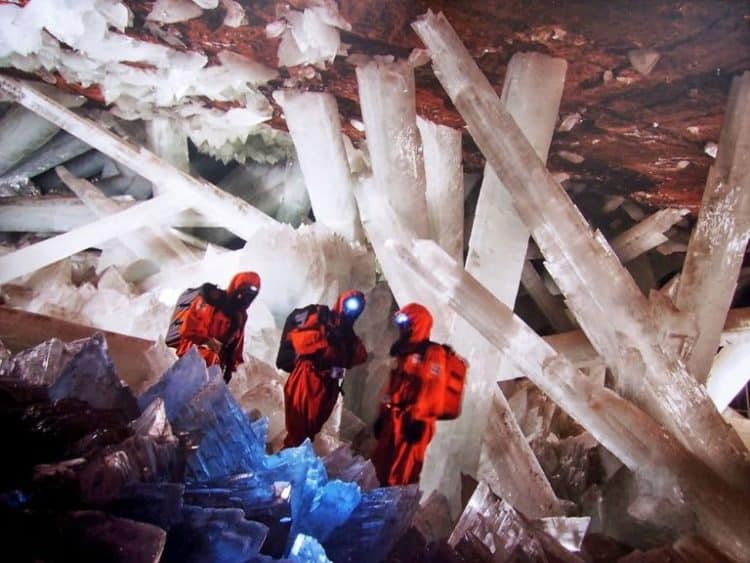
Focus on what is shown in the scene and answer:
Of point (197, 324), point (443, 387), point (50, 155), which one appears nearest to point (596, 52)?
point (443, 387)

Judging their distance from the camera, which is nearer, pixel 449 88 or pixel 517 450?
pixel 449 88

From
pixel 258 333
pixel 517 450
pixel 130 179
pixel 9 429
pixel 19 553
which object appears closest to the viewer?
pixel 19 553

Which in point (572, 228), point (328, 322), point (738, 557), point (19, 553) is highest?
point (572, 228)

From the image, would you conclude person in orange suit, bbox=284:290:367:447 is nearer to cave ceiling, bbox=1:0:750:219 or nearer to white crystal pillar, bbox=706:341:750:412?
cave ceiling, bbox=1:0:750:219

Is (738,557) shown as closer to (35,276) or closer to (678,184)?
(678,184)

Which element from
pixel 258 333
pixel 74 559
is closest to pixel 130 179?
pixel 258 333

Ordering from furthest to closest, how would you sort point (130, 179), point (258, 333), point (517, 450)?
point (130, 179) < point (258, 333) < point (517, 450)

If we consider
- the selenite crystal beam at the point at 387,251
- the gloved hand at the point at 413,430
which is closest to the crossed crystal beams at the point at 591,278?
the selenite crystal beam at the point at 387,251
